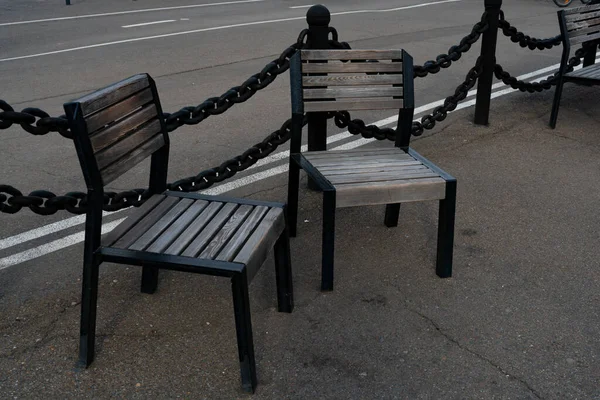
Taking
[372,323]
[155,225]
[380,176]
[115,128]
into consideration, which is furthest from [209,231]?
[380,176]

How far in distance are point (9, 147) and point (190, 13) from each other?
34.0 feet

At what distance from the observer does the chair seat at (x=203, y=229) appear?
305cm

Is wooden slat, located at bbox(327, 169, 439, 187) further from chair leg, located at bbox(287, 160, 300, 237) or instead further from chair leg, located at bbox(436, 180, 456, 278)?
chair leg, located at bbox(287, 160, 300, 237)

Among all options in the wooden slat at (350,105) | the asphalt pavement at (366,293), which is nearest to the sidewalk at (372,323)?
the asphalt pavement at (366,293)

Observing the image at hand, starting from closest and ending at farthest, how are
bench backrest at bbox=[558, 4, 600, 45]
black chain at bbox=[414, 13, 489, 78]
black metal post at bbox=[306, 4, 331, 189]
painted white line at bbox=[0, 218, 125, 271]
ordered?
painted white line at bbox=[0, 218, 125, 271] < black metal post at bbox=[306, 4, 331, 189] < black chain at bbox=[414, 13, 489, 78] < bench backrest at bbox=[558, 4, 600, 45]

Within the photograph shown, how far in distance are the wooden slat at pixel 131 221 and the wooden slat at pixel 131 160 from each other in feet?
0.80

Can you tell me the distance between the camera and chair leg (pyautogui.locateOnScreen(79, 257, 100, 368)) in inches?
121

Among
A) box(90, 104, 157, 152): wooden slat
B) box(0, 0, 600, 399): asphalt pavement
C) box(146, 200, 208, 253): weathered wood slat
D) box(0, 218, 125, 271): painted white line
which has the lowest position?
box(0, 0, 600, 399): asphalt pavement

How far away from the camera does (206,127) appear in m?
7.11

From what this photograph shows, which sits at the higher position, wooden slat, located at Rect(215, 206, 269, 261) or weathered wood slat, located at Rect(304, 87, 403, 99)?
weathered wood slat, located at Rect(304, 87, 403, 99)

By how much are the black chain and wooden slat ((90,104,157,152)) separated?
8.29 ft

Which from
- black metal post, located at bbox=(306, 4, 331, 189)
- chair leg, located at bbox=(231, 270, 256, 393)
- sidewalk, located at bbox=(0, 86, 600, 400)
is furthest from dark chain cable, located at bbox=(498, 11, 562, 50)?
chair leg, located at bbox=(231, 270, 256, 393)

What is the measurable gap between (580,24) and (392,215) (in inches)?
141

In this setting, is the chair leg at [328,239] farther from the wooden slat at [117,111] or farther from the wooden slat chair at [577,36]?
the wooden slat chair at [577,36]
